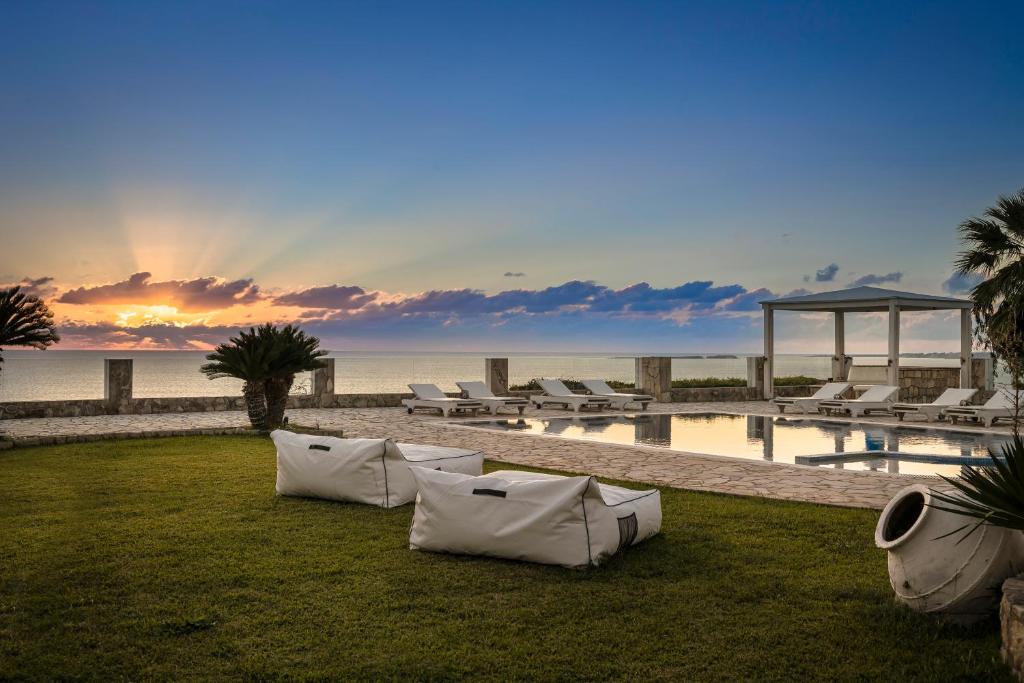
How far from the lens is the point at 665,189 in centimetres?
2595

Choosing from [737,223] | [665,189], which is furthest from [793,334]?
[665,189]

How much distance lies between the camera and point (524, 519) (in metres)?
5.15

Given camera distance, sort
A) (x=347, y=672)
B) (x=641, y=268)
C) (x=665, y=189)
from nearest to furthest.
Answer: (x=347, y=672)
(x=665, y=189)
(x=641, y=268)

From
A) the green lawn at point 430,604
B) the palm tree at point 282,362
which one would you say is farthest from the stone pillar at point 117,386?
the green lawn at point 430,604

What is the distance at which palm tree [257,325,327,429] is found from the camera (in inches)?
533

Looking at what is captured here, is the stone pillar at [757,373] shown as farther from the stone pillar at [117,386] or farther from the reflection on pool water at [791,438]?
the stone pillar at [117,386]

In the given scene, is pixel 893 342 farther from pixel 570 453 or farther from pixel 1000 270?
pixel 570 453

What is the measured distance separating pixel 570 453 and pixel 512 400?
302 inches

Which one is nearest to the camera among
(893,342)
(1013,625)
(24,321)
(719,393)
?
(1013,625)

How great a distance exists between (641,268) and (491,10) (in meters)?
15.7

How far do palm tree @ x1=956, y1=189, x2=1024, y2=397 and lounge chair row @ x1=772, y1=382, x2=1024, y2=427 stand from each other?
1.66m

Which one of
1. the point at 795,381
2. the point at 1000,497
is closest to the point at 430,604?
the point at 1000,497

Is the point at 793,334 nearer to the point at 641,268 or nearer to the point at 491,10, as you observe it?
the point at 641,268

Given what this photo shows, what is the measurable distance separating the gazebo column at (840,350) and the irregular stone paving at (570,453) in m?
8.08
